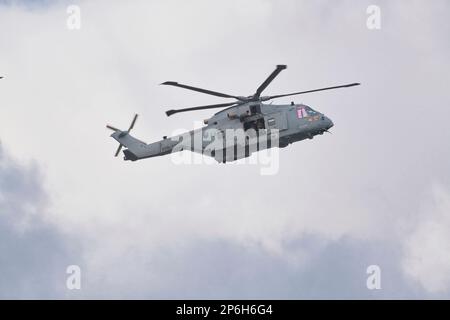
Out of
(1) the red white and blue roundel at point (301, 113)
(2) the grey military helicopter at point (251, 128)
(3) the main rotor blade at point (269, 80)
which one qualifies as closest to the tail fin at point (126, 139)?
(2) the grey military helicopter at point (251, 128)

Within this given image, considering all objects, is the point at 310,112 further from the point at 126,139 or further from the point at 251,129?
the point at 126,139

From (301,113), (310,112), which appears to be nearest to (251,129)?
(301,113)

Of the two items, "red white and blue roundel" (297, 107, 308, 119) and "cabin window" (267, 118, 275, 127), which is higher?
"red white and blue roundel" (297, 107, 308, 119)

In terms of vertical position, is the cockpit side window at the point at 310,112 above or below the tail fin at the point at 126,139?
above

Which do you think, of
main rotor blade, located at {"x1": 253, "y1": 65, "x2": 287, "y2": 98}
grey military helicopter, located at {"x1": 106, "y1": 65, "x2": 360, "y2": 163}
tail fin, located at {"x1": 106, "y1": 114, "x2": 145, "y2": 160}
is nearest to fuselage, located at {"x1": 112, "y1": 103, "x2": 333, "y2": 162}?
grey military helicopter, located at {"x1": 106, "y1": 65, "x2": 360, "y2": 163}

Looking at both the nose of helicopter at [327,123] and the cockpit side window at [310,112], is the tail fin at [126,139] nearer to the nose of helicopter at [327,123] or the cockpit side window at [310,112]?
the cockpit side window at [310,112]

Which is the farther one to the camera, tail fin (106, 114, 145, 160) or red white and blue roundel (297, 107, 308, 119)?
tail fin (106, 114, 145, 160)

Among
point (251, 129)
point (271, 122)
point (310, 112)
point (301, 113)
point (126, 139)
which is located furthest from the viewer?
point (126, 139)

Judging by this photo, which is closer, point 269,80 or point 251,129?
point 269,80

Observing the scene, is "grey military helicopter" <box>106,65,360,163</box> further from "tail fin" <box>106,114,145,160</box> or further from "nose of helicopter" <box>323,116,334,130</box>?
"tail fin" <box>106,114,145,160</box>

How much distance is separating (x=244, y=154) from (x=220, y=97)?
18.9ft
